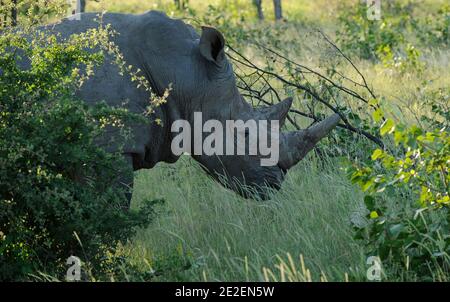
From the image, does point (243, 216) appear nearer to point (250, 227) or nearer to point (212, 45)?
point (250, 227)

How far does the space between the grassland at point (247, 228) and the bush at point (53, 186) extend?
0.35m

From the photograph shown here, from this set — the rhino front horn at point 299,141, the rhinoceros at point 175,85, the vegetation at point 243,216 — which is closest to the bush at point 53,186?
the vegetation at point 243,216

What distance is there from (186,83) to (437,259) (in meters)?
2.38

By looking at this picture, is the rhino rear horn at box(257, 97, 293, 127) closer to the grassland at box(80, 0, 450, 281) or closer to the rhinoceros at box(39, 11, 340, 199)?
the rhinoceros at box(39, 11, 340, 199)

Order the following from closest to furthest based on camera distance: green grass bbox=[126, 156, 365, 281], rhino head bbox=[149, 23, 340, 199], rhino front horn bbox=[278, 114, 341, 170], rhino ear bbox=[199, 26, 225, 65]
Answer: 1. green grass bbox=[126, 156, 365, 281]
2. rhino ear bbox=[199, 26, 225, 65]
3. rhino head bbox=[149, 23, 340, 199]
4. rhino front horn bbox=[278, 114, 341, 170]

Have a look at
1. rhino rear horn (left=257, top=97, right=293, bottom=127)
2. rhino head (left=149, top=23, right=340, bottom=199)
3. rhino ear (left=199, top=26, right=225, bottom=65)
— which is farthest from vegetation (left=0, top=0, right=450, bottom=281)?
rhino ear (left=199, top=26, right=225, bottom=65)

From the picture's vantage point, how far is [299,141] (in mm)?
7055

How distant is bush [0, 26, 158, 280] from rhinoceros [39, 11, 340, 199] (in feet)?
2.62

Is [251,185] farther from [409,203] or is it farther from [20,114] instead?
[20,114]

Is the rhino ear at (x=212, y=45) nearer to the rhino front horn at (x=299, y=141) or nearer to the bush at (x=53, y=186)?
the rhino front horn at (x=299, y=141)

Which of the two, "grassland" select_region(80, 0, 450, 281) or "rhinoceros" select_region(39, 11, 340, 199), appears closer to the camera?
"grassland" select_region(80, 0, 450, 281)

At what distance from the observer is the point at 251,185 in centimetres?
686

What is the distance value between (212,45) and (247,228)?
133 centimetres

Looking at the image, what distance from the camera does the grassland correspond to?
516 centimetres
